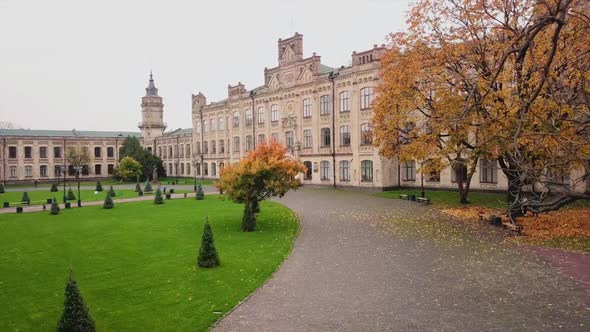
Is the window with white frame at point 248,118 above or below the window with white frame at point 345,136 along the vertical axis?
above

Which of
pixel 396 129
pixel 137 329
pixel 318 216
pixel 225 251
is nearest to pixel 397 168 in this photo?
pixel 396 129

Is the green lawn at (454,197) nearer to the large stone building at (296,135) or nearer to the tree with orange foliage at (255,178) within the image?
the large stone building at (296,135)

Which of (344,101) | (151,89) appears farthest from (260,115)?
(151,89)

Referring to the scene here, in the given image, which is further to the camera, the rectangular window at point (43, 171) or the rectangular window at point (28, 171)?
the rectangular window at point (43, 171)

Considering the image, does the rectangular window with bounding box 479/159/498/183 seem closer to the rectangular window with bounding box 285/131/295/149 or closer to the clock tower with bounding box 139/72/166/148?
the rectangular window with bounding box 285/131/295/149

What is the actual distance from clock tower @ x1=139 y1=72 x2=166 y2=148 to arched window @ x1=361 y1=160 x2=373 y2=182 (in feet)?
172

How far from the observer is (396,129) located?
2603cm

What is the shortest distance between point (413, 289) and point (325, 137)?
34068 millimetres

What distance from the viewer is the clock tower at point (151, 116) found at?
7838cm

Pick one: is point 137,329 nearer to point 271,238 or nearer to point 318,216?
point 271,238

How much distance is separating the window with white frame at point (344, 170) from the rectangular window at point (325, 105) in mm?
6092

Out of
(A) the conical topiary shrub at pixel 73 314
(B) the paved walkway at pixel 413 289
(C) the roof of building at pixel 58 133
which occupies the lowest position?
(B) the paved walkway at pixel 413 289

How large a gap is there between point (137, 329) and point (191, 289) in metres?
2.59

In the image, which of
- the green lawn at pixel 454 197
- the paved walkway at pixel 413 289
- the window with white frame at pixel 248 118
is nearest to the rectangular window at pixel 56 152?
the window with white frame at pixel 248 118
